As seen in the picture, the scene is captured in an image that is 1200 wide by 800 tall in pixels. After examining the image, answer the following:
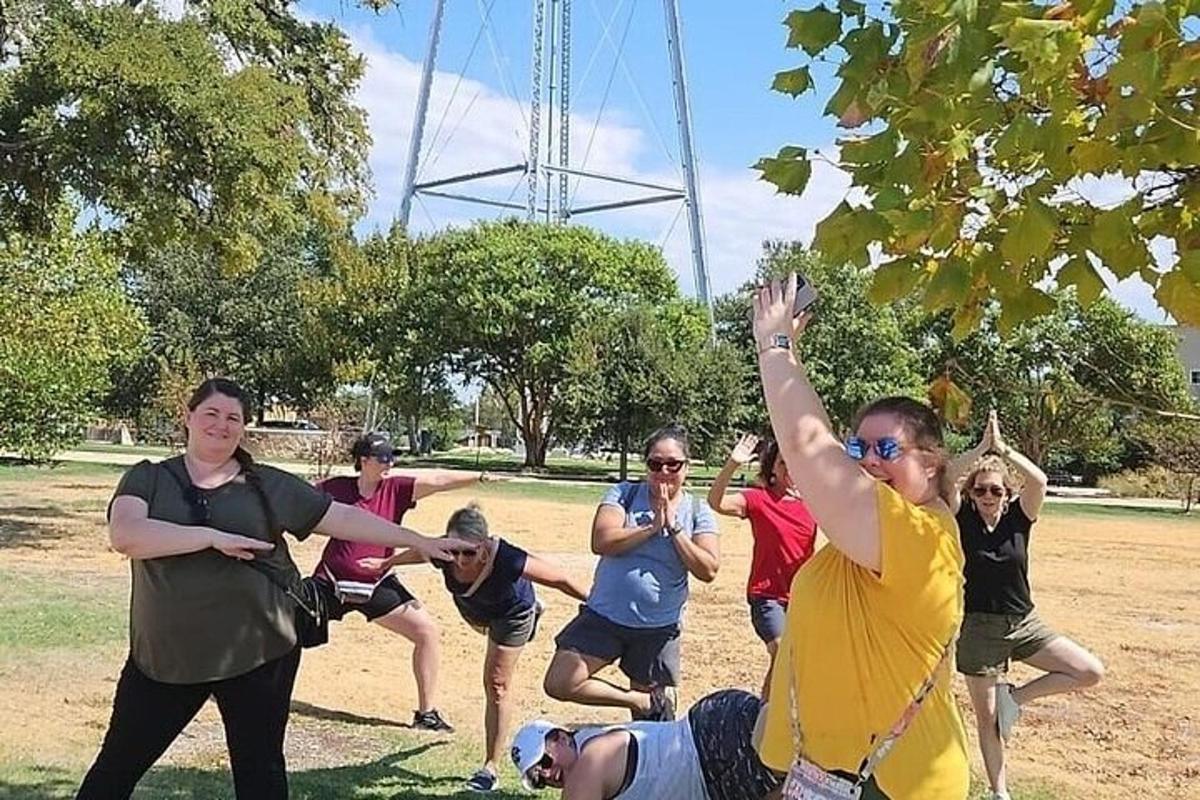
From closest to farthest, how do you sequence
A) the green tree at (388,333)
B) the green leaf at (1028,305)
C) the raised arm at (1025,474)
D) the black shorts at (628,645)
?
the green leaf at (1028,305)
the black shorts at (628,645)
the raised arm at (1025,474)
the green tree at (388,333)

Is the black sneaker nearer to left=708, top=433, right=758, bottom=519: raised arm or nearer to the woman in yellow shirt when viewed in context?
left=708, top=433, right=758, bottom=519: raised arm

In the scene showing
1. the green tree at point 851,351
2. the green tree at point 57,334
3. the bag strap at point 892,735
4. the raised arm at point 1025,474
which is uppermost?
the green tree at point 851,351

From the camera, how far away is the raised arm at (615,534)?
6.20 meters

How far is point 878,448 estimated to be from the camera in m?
3.24

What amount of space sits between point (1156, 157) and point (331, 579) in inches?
236

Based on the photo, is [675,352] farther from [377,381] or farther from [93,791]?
[93,791]

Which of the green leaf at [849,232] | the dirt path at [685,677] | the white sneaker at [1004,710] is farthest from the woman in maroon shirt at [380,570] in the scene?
the green leaf at [849,232]

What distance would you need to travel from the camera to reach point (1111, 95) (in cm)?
317

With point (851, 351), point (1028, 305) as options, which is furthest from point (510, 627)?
point (851, 351)

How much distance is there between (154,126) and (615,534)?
12.5m

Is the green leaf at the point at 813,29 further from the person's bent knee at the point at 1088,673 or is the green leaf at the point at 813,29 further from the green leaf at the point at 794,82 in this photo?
Answer: the person's bent knee at the point at 1088,673

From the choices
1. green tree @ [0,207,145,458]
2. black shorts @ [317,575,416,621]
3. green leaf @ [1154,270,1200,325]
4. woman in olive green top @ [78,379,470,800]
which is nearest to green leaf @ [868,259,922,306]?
green leaf @ [1154,270,1200,325]

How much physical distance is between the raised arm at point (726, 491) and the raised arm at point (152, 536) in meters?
3.21

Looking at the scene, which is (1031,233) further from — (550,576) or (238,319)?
(238,319)
